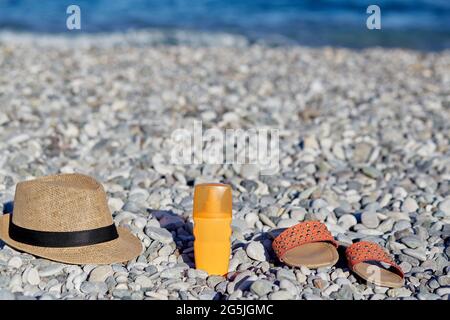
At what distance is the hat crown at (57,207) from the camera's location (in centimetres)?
266

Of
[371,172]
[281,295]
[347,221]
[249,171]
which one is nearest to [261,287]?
[281,295]

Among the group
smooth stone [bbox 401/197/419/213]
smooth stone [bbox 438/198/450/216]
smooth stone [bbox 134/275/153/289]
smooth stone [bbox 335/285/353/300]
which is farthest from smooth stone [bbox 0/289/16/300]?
smooth stone [bbox 438/198/450/216]

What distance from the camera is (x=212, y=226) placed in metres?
2.70

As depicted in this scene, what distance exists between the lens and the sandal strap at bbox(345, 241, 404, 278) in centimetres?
272

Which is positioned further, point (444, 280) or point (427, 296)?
point (444, 280)

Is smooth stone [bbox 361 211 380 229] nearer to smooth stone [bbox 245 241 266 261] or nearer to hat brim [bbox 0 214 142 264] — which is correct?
smooth stone [bbox 245 241 266 261]

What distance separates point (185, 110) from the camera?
561cm

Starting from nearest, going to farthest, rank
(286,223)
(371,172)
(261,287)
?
1. (261,287)
2. (286,223)
3. (371,172)

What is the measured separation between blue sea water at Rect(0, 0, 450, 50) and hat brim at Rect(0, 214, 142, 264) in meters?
8.82

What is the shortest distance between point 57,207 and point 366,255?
4.29ft

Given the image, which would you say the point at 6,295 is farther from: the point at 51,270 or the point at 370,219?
the point at 370,219

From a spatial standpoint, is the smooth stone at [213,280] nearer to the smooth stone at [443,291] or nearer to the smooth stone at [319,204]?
the smooth stone at [443,291]

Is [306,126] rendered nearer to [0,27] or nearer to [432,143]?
[432,143]

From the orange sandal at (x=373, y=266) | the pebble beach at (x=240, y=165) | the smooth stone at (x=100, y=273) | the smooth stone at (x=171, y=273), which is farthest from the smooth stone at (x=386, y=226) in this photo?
the smooth stone at (x=100, y=273)
